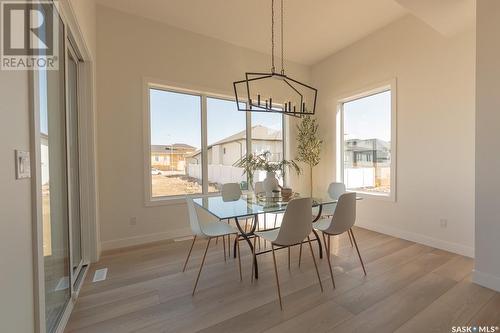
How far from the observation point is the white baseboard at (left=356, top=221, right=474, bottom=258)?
114 inches

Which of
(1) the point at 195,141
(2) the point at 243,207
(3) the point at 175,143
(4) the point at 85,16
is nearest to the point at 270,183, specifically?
(2) the point at 243,207

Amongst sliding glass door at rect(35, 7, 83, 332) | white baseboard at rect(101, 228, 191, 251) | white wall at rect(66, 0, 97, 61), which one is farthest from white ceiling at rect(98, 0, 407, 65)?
white baseboard at rect(101, 228, 191, 251)

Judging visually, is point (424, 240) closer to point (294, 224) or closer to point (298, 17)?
point (294, 224)

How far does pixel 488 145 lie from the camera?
7.01 ft

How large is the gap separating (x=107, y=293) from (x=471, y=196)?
13.5 feet

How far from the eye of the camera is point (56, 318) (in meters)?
1.67

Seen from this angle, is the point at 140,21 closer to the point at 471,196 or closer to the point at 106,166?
the point at 106,166

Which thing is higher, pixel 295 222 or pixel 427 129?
pixel 427 129

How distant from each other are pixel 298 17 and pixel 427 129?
240cm

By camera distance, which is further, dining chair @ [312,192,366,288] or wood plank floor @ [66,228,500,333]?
dining chair @ [312,192,366,288]

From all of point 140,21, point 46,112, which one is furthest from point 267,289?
point 140,21

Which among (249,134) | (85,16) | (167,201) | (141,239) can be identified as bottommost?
(141,239)

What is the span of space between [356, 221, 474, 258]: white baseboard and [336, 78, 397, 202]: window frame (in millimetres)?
475

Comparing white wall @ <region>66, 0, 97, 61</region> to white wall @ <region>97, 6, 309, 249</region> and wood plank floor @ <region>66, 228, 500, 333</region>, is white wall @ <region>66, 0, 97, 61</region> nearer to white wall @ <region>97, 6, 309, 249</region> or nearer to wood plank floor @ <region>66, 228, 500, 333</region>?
white wall @ <region>97, 6, 309, 249</region>
